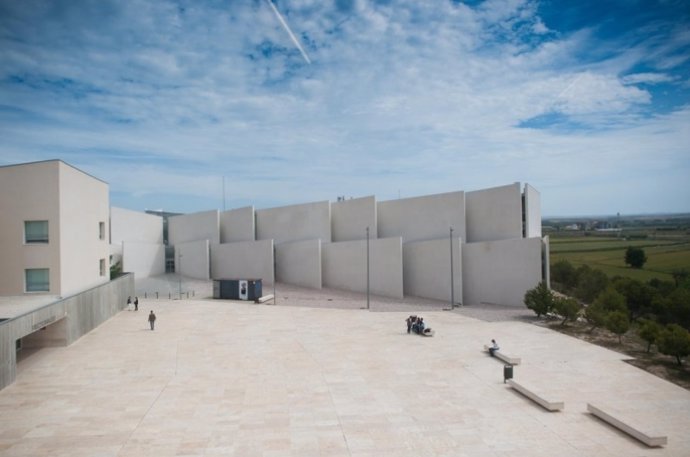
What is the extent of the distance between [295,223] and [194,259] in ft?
37.5

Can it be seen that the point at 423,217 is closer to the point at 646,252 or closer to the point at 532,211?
the point at 532,211

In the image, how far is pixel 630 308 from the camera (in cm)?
3703

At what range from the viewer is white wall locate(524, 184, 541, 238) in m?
38.2

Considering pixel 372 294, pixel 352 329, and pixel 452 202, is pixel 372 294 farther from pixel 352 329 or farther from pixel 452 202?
pixel 352 329

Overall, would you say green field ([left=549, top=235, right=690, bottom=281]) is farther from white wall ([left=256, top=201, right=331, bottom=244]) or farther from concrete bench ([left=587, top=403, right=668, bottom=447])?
concrete bench ([left=587, top=403, right=668, bottom=447])

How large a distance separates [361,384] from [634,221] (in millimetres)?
73031

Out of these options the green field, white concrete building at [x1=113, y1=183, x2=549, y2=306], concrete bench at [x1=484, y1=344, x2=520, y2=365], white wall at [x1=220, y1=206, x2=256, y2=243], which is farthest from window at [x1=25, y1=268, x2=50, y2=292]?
the green field

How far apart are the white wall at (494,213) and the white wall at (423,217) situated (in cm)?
128

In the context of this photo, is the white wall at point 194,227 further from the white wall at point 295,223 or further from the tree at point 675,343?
the tree at point 675,343

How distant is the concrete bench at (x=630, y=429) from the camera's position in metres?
11.6

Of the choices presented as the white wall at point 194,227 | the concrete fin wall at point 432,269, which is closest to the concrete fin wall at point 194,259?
the white wall at point 194,227

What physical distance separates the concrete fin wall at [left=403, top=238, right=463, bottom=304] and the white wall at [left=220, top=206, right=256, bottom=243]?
1764 centimetres

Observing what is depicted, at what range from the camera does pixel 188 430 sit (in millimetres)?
12516

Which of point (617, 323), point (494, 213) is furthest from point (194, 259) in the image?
point (617, 323)
